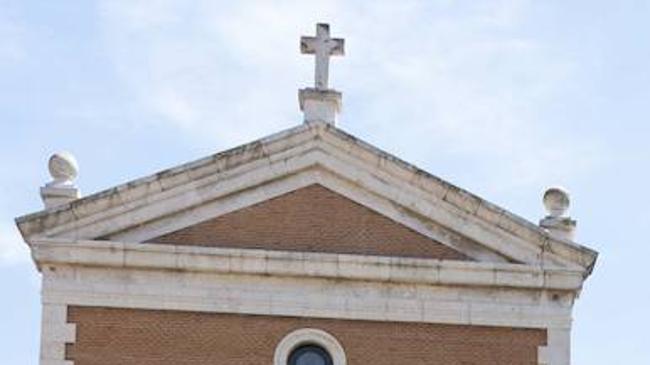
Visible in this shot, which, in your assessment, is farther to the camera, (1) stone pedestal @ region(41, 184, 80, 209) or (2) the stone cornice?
(1) stone pedestal @ region(41, 184, 80, 209)

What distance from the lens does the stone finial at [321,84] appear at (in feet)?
81.4

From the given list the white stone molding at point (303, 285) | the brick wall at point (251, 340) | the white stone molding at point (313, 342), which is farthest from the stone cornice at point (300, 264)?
the white stone molding at point (313, 342)

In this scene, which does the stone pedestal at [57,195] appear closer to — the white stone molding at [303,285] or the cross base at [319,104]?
the white stone molding at [303,285]

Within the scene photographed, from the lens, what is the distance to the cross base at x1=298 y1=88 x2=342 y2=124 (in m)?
24.8

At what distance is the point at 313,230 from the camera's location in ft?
79.4

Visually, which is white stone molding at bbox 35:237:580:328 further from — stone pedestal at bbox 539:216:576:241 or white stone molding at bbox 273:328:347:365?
stone pedestal at bbox 539:216:576:241

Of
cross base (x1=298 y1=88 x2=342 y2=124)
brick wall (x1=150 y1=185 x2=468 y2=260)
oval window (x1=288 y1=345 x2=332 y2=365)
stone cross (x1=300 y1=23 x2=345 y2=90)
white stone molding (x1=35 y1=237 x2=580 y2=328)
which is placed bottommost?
oval window (x1=288 y1=345 x2=332 y2=365)

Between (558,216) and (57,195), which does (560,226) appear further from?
(57,195)

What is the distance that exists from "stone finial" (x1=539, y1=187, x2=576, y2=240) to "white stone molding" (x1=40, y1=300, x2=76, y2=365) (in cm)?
631

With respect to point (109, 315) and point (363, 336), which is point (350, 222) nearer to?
point (363, 336)

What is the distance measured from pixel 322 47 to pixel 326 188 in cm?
208

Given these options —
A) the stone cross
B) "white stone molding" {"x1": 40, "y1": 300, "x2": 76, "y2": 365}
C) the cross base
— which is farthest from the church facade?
the stone cross

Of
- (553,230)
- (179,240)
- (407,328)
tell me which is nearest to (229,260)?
(179,240)

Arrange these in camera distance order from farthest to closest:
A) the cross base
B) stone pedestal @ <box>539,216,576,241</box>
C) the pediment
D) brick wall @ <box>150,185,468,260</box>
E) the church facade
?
the cross base → stone pedestal @ <box>539,216,576,241</box> → brick wall @ <box>150,185,468,260</box> → the pediment → the church facade
